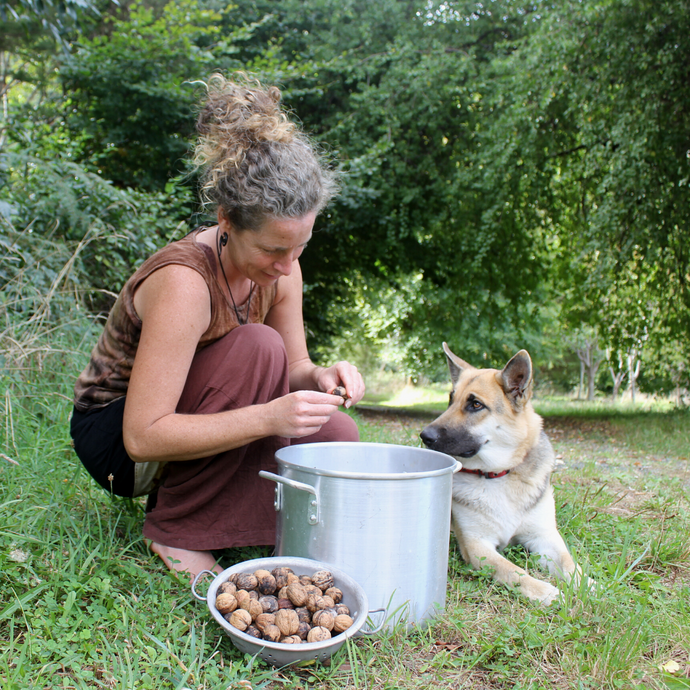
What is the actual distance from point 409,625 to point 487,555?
63 cm

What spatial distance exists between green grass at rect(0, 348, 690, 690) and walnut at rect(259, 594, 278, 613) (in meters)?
0.13

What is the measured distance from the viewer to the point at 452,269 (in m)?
10.5

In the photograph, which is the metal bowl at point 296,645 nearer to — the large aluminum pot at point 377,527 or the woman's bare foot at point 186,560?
the large aluminum pot at point 377,527

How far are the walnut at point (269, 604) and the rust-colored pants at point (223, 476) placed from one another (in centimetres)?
47

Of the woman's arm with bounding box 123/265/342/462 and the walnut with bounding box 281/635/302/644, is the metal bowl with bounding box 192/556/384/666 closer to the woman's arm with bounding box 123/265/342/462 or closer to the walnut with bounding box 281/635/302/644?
the walnut with bounding box 281/635/302/644

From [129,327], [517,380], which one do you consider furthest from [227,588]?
[517,380]

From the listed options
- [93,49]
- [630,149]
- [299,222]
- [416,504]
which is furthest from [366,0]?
[416,504]

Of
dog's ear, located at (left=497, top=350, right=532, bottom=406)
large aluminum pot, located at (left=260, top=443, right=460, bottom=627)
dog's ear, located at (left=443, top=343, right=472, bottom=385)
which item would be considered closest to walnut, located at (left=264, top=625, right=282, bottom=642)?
large aluminum pot, located at (left=260, top=443, right=460, bottom=627)

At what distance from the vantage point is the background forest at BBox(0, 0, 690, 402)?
5.61 metres

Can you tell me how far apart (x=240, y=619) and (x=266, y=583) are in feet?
0.47

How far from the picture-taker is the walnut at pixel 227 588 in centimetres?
161

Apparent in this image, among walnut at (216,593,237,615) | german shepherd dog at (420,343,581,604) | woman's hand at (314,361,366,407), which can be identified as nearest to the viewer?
walnut at (216,593,237,615)

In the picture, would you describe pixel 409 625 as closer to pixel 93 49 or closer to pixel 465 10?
pixel 93 49

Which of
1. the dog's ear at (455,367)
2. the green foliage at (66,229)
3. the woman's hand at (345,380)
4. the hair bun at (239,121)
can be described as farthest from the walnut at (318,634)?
the green foliage at (66,229)
